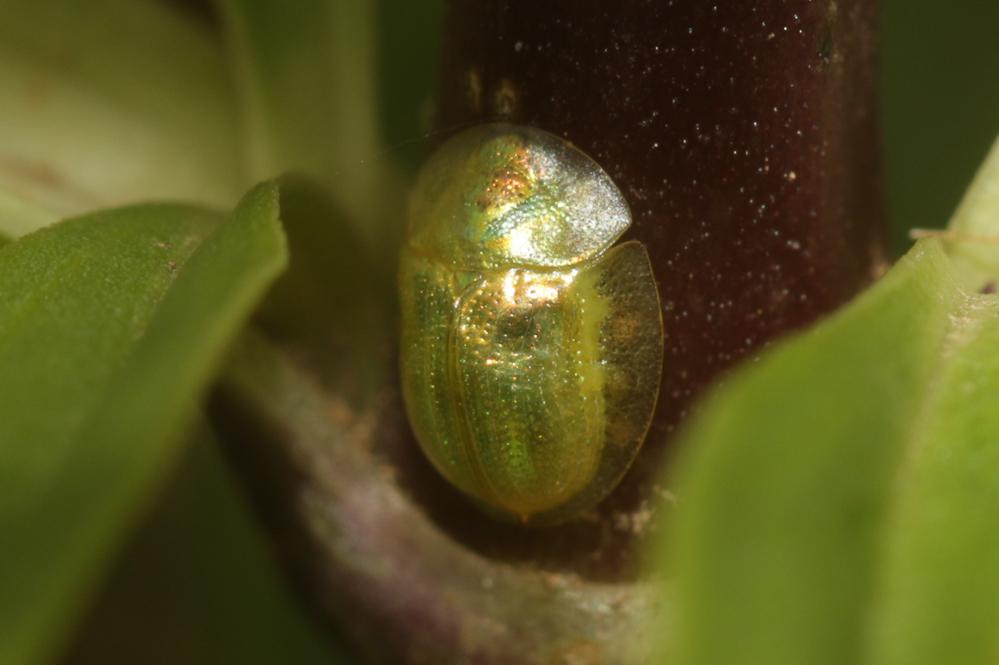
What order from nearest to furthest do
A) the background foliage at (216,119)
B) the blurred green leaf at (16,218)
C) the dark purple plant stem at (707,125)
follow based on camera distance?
the dark purple plant stem at (707,125) < the blurred green leaf at (16,218) < the background foliage at (216,119)

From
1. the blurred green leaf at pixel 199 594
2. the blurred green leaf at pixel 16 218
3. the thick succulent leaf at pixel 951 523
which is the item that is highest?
the blurred green leaf at pixel 16 218

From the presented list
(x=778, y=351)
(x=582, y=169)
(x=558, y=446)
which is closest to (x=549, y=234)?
(x=582, y=169)

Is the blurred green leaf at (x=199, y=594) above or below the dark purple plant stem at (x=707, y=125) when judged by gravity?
below

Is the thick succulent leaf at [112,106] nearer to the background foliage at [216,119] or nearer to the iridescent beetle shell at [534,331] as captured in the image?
the background foliage at [216,119]

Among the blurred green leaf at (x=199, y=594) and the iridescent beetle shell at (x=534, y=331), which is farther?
the blurred green leaf at (x=199, y=594)

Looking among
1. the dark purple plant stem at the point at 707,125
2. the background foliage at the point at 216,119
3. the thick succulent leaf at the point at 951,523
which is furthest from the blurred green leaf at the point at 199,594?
the thick succulent leaf at the point at 951,523

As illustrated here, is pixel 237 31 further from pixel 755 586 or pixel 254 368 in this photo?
pixel 755 586
